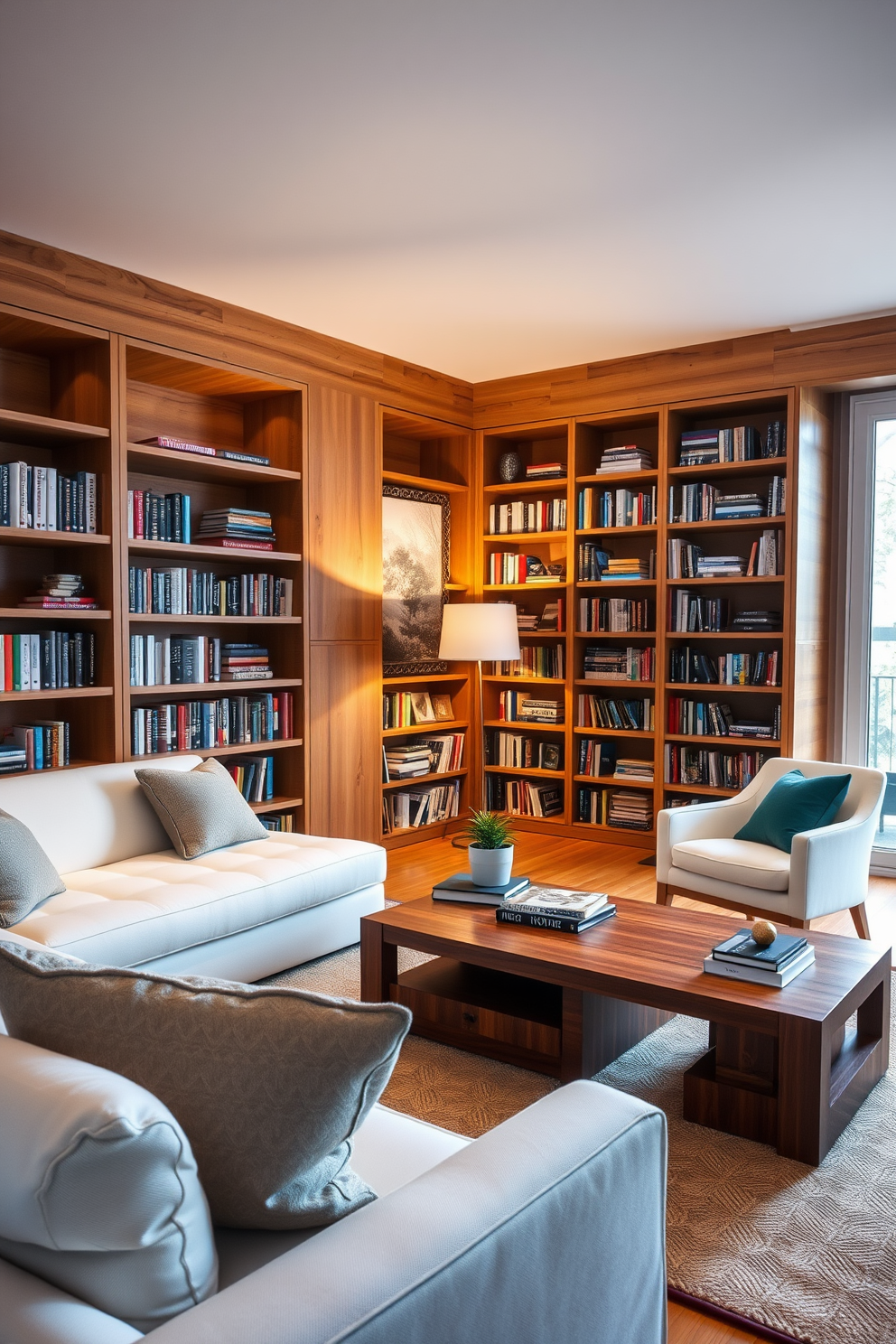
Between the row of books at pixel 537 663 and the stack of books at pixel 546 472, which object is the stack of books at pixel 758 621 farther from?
the stack of books at pixel 546 472

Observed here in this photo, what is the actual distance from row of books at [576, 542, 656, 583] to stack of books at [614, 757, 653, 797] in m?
1.02

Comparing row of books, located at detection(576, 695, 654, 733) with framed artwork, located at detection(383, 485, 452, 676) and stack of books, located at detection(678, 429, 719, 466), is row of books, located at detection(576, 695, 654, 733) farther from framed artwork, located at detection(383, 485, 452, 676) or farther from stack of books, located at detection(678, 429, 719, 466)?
stack of books, located at detection(678, 429, 719, 466)

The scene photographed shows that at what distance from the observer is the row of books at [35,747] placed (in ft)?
12.5

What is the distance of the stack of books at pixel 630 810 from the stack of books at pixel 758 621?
112 centimetres

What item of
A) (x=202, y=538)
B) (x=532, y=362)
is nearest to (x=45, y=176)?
(x=202, y=538)

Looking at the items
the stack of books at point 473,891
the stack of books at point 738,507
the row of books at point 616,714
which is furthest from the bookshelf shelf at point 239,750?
the stack of books at point 738,507

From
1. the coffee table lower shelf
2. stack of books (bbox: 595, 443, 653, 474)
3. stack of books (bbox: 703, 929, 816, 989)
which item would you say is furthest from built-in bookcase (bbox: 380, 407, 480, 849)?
stack of books (bbox: 703, 929, 816, 989)

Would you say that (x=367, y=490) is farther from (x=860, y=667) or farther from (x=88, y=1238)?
(x=88, y=1238)

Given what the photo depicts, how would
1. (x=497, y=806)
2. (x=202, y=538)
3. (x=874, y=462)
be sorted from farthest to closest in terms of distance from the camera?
1. (x=497, y=806)
2. (x=874, y=462)
3. (x=202, y=538)

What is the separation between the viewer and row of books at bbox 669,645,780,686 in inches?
199

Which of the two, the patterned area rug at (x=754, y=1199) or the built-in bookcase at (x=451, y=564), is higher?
the built-in bookcase at (x=451, y=564)

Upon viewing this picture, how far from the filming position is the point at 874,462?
5.08 metres

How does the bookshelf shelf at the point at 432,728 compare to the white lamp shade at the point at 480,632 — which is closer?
the white lamp shade at the point at 480,632

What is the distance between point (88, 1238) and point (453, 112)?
2826 mm
